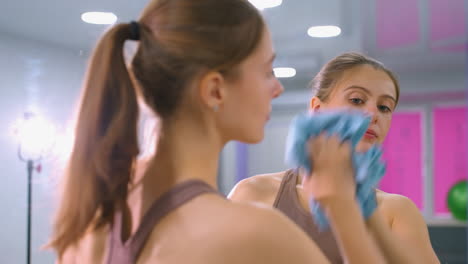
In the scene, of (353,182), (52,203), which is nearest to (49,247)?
(52,203)

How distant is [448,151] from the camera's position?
5297 mm

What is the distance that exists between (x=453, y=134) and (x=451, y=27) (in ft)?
7.25

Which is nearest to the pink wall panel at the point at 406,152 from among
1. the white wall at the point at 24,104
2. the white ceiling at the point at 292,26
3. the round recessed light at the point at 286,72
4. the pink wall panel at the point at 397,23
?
the white ceiling at the point at 292,26

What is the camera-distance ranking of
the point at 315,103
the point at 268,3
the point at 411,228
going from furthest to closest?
the point at 268,3 → the point at 315,103 → the point at 411,228

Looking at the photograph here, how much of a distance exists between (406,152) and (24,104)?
396cm

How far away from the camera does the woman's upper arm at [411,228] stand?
1.00m

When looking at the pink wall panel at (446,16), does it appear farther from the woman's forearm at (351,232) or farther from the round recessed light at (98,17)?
the woman's forearm at (351,232)

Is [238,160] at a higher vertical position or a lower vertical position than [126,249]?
lower

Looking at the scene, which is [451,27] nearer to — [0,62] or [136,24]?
[0,62]

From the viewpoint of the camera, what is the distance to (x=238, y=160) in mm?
3877

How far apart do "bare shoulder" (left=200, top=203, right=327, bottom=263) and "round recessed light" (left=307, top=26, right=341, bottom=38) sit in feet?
8.80

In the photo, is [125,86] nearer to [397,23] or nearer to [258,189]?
[258,189]

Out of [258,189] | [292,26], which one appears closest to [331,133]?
[258,189]

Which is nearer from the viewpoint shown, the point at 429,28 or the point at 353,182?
the point at 353,182
